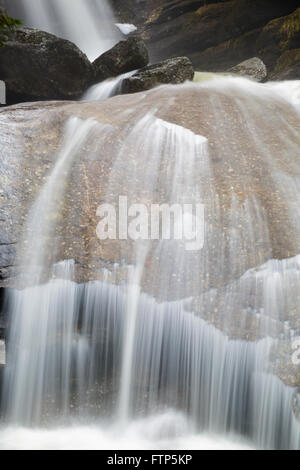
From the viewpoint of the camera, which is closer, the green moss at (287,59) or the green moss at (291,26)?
the green moss at (287,59)

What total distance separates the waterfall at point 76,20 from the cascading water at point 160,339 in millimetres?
14001

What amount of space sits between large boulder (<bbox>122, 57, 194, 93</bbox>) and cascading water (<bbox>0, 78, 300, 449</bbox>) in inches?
220

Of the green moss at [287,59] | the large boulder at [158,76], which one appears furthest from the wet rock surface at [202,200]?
the green moss at [287,59]

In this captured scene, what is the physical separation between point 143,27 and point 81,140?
1405 centimetres

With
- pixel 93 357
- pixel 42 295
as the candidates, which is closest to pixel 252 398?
pixel 93 357

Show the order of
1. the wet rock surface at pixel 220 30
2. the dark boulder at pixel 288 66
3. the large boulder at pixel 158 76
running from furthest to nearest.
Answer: the wet rock surface at pixel 220 30, the dark boulder at pixel 288 66, the large boulder at pixel 158 76

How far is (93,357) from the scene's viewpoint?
3.41 m

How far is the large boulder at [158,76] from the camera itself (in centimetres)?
846

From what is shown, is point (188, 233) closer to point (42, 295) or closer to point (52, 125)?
point (42, 295)

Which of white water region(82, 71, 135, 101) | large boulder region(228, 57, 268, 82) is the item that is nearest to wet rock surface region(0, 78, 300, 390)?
white water region(82, 71, 135, 101)

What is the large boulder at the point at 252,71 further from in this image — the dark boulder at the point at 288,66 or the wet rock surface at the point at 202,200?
the wet rock surface at the point at 202,200

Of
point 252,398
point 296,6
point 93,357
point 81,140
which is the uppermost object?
point 296,6

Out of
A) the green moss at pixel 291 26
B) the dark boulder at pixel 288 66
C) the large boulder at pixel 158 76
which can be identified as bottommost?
the large boulder at pixel 158 76

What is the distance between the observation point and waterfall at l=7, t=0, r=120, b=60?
15.4 metres
